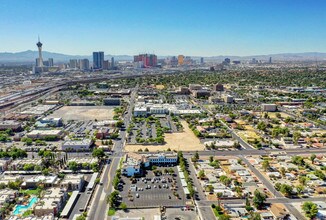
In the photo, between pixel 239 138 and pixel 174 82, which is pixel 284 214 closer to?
pixel 239 138

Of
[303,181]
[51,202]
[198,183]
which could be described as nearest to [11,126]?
[51,202]

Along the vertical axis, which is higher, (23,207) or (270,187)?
(270,187)

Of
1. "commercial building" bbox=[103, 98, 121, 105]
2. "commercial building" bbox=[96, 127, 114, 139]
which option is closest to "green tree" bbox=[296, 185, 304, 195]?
"commercial building" bbox=[96, 127, 114, 139]

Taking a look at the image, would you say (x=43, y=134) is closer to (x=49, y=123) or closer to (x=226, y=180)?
(x=49, y=123)

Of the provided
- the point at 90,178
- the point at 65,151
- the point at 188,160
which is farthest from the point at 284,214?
the point at 65,151

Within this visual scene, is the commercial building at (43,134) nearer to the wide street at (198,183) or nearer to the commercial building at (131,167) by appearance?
the wide street at (198,183)

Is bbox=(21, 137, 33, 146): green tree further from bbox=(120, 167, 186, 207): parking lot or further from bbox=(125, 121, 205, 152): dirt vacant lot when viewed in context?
bbox=(120, 167, 186, 207): parking lot

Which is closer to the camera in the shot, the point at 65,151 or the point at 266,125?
the point at 65,151
